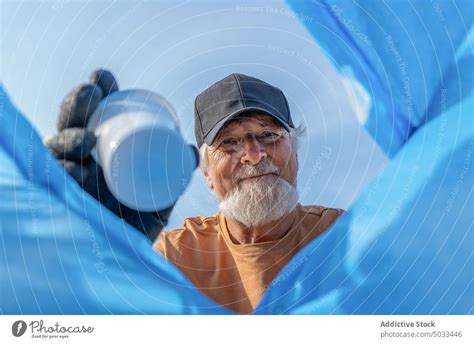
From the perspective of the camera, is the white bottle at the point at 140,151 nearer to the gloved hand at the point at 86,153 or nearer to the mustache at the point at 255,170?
the gloved hand at the point at 86,153

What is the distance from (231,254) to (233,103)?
14.7 inches

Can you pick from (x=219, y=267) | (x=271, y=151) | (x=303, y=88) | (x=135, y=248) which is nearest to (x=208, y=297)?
(x=219, y=267)

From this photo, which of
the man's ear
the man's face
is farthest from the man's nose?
the man's ear

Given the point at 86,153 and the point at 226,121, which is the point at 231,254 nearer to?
the point at 226,121

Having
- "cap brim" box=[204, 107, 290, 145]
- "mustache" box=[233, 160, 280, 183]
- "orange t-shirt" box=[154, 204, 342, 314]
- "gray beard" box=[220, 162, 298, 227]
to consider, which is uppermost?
"cap brim" box=[204, 107, 290, 145]

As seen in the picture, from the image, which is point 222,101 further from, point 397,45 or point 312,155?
point 397,45

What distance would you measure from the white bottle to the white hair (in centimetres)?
2

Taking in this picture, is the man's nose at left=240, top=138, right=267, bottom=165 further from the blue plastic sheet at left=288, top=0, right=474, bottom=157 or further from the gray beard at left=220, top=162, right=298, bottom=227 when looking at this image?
the blue plastic sheet at left=288, top=0, right=474, bottom=157

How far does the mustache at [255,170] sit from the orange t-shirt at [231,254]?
12 centimetres

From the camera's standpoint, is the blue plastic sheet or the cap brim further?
the blue plastic sheet

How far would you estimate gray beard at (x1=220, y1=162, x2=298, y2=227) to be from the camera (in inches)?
73.2

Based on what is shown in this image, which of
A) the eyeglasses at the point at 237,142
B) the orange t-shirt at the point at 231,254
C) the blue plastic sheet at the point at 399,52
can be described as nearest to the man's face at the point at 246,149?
the eyeglasses at the point at 237,142

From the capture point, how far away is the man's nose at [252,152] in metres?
1.86

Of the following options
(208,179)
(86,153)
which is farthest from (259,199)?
(86,153)
